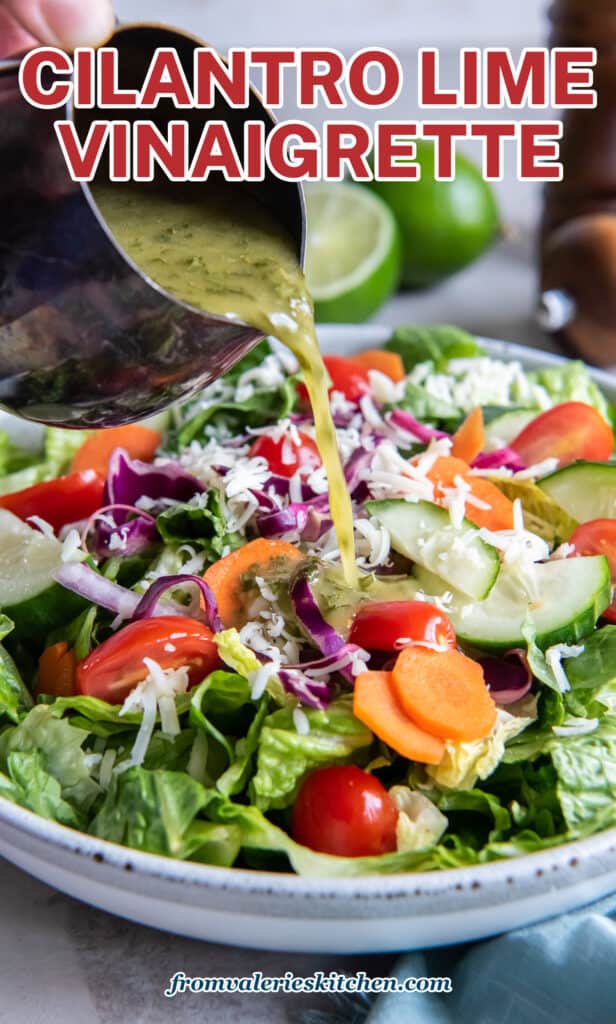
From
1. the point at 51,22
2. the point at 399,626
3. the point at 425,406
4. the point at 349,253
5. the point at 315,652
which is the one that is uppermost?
the point at 51,22

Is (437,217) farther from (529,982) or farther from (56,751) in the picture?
(529,982)

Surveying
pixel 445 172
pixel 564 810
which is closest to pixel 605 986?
pixel 564 810

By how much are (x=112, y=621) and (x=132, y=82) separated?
48.2 inches

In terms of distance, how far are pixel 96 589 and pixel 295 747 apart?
2.26 feet

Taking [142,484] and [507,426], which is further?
[507,426]

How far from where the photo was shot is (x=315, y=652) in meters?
2.68

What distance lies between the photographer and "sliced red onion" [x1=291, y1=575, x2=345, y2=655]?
2.60 m

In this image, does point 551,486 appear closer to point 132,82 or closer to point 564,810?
point 564,810

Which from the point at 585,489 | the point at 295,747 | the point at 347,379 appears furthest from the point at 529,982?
the point at 347,379

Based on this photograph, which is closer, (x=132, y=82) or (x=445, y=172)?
(x=132, y=82)

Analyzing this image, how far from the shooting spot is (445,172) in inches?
222

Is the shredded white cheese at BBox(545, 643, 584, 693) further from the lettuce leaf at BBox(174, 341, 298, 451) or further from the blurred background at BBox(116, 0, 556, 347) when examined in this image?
the blurred background at BBox(116, 0, 556, 347)

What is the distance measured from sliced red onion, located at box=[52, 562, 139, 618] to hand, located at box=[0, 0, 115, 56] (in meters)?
1.19

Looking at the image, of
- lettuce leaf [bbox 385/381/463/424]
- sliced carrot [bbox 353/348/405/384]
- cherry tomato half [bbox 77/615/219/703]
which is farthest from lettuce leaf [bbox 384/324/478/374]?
cherry tomato half [bbox 77/615/219/703]
